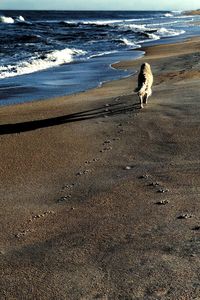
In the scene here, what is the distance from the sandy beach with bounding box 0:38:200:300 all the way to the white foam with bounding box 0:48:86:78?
8.08 metres

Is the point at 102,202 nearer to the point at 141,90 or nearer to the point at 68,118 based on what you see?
the point at 68,118

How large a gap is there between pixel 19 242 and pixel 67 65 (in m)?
15.7

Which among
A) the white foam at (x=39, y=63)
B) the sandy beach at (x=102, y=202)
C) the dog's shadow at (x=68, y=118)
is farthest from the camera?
the white foam at (x=39, y=63)

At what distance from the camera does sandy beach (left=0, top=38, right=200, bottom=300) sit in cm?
353

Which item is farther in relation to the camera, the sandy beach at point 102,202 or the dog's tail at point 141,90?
the dog's tail at point 141,90

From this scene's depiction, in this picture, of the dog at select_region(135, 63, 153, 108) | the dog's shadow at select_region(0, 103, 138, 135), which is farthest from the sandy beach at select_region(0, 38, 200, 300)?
the dog at select_region(135, 63, 153, 108)

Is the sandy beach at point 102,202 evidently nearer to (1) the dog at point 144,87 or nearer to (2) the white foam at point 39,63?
(1) the dog at point 144,87

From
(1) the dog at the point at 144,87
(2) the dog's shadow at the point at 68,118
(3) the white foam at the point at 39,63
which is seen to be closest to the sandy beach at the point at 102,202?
(2) the dog's shadow at the point at 68,118

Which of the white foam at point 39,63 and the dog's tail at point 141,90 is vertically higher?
the dog's tail at point 141,90

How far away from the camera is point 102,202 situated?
5.05m

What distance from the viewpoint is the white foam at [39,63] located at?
56.9ft

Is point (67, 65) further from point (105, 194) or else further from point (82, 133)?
point (105, 194)

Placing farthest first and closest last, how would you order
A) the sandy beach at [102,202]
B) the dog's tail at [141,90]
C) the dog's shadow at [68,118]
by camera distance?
the dog's tail at [141,90]
the dog's shadow at [68,118]
the sandy beach at [102,202]

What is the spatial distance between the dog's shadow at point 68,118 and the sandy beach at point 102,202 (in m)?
0.02
